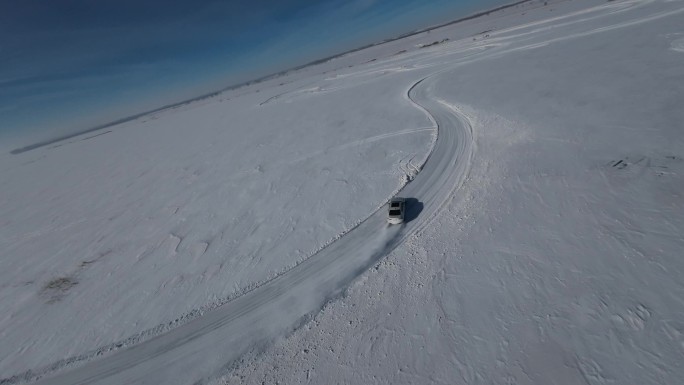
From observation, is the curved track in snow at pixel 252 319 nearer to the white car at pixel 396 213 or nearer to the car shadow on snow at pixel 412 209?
the car shadow on snow at pixel 412 209

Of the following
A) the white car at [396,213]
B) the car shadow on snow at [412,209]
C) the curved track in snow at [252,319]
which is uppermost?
the white car at [396,213]

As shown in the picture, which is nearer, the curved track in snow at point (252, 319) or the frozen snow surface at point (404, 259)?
the frozen snow surface at point (404, 259)

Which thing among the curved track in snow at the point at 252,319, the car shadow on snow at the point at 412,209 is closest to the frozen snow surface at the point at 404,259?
the curved track in snow at the point at 252,319

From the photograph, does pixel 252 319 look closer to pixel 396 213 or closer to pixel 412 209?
pixel 396 213

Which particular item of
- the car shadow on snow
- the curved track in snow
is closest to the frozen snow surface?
the curved track in snow

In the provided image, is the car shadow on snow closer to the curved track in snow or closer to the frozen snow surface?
the curved track in snow

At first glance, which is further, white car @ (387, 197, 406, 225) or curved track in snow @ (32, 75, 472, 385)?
white car @ (387, 197, 406, 225)

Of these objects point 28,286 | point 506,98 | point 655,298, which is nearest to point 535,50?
point 506,98
